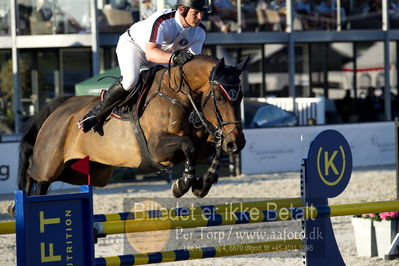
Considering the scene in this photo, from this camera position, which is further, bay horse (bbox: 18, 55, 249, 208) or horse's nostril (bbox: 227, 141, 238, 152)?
bay horse (bbox: 18, 55, 249, 208)

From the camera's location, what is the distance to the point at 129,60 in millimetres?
6773

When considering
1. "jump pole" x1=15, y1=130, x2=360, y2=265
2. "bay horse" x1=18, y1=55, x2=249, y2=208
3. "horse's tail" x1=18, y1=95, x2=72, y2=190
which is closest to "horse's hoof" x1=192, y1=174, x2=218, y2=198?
"bay horse" x1=18, y1=55, x2=249, y2=208

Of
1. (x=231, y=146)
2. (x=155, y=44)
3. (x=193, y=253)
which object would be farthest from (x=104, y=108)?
(x=193, y=253)

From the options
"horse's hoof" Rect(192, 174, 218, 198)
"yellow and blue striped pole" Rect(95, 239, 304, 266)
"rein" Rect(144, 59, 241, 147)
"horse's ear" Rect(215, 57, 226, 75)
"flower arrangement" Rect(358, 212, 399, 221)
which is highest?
"horse's ear" Rect(215, 57, 226, 75)

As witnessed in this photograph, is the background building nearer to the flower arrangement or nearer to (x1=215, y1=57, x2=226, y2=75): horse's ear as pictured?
the flower arrangement

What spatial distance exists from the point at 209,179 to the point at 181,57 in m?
0.99

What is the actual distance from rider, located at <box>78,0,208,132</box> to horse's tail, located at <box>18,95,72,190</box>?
0.84 metres

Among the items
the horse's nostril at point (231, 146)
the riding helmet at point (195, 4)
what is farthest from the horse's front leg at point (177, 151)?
the riding helmet at point (195, 4)

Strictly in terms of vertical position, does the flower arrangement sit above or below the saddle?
below

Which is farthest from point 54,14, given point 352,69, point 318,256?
point 318,256

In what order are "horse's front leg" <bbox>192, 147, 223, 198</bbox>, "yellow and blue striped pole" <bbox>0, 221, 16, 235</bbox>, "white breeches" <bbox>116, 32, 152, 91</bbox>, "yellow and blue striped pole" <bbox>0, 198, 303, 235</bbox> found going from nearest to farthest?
"yellow and blue striped pole" <bbox>0, 221, 16, 235</bbox> < "yellow and blue striped pole" <bbox>0, 198, 303, 235</bbox> < "horse's front leg" <bbox>192, 147, 223, 198</bbox> < "white breeches" <bbox>116, 32, 152, 91</bbox>

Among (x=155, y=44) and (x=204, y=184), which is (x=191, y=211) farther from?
(x=155, y=44)

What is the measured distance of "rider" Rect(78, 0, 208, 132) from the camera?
6.48 meters

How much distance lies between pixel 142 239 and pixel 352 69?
16109mm
